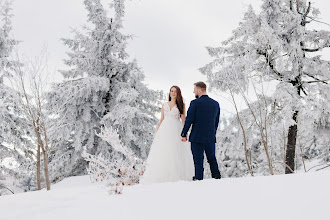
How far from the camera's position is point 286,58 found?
11438mm

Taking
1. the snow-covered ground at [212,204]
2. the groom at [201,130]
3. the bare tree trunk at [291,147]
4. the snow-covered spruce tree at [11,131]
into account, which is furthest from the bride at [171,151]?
the snow-covered spruce tree at [11,131]

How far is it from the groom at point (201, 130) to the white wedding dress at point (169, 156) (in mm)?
744

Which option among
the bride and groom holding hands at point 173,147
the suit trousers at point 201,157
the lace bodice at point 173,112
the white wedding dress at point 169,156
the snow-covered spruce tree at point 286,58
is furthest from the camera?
the snow-covered spruce tree at point 286,58

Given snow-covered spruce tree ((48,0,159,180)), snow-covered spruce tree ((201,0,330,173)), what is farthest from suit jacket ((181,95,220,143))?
Answer: snow-covered spruce tree ((48,0,159,180))

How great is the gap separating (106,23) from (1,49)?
5166mm

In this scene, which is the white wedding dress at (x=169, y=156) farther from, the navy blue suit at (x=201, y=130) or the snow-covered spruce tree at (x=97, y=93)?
the snow-covered spruce tree at (x=97, y=93)

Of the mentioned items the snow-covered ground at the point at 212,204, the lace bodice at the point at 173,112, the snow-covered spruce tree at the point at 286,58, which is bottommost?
the snow-covered ground at the point at 212,204

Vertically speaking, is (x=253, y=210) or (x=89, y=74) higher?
(x=89, y=74)

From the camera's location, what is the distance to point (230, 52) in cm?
1211

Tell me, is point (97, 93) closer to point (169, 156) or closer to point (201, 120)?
point (169, 156)

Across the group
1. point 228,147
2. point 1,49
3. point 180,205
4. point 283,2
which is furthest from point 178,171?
point 1,49

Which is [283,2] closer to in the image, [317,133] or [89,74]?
[317,133]

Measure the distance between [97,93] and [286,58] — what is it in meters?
8.74

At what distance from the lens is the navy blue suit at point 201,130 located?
489 centimetres
